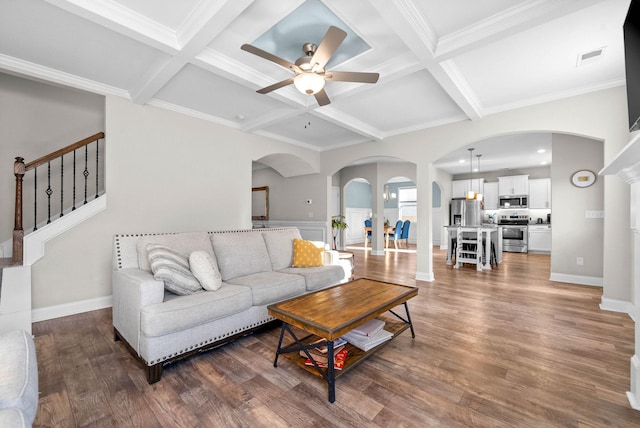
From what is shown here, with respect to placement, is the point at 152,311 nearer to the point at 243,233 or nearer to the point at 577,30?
the point at 243,233

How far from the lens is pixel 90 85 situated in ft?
10.7

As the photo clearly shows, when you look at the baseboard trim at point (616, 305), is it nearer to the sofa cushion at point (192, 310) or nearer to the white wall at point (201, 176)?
the white wall at point (201, 176)

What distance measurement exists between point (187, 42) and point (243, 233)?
6.25ft

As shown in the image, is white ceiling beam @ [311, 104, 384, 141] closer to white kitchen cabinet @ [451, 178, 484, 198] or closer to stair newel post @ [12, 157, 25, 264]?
stair newel post @ [12, 157, 25, 264]

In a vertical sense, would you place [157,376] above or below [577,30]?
below

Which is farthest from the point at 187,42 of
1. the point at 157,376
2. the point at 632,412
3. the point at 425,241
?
the point at 425,241

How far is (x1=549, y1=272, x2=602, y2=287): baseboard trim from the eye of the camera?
432 cm

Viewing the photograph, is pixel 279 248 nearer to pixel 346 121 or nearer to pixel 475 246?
pixel 346 121

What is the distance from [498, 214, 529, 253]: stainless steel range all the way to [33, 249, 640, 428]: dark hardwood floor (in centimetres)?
575

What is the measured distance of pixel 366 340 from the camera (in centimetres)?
204

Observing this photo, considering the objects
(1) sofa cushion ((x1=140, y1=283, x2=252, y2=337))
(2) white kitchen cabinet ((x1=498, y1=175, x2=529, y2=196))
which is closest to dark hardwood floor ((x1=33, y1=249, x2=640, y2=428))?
(1) sofa cushion ((x1=140, y1=283, x2=252, y2=337))

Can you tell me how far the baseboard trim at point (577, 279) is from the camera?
4.32 metres

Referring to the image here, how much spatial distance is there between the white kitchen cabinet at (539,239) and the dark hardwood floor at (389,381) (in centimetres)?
575

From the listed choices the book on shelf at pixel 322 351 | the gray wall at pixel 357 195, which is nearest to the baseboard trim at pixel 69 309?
the book on shelf at pixel 322 351
